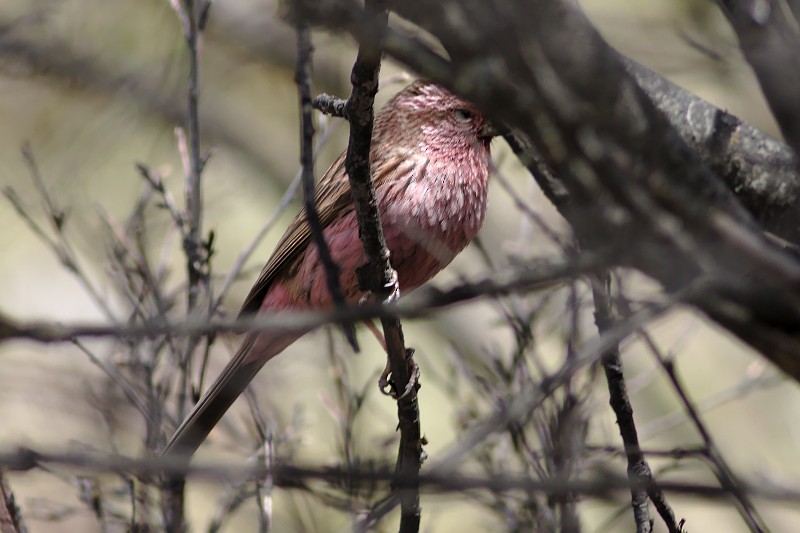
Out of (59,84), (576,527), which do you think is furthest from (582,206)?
(59,84)

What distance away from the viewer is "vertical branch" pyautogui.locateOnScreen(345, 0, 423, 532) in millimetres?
3197

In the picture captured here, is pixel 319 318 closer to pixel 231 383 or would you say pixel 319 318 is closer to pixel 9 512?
pixel 9 512

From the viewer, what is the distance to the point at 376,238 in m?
4.05

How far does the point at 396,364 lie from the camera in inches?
176

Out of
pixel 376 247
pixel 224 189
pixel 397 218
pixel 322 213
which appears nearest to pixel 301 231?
pixel 322 213

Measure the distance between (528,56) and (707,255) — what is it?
2.47 ft

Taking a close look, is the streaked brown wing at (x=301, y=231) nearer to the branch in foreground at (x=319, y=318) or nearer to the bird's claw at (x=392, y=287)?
the bird's claw at (x=392, y=287)

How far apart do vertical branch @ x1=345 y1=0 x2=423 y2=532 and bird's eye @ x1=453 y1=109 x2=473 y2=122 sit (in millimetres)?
1692

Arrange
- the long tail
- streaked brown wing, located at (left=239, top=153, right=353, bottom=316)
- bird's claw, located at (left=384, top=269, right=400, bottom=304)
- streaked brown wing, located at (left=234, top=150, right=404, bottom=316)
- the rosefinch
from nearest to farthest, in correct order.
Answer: bird's claw, located at (left=384, top=269, right=400, bottom=304) → the rosefinch → the long tail → streaked brown wing, located at (left=234, top=150, right=404, bottom=316) → streaked brown wing, located at (left=239, top=153, right=353, bottom=316)

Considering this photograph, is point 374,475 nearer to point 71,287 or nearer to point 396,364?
point 396,364

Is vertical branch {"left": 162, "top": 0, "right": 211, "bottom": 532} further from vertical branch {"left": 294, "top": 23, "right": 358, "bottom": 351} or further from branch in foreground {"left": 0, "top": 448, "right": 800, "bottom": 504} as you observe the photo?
branch in foreground {"left": 0, "top": 448, "right": 800, "bottom": 504}

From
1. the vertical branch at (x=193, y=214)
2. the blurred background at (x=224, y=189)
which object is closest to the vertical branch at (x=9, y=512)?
the vertical branch at (x=193, y=214)

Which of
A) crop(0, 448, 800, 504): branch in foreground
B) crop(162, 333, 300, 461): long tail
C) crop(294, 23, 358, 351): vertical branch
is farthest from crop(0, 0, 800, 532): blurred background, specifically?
crop(0, 448, 800, 504): branch in foreground

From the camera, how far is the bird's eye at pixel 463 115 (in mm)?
5867
